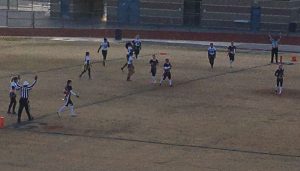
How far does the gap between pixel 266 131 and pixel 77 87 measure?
12.1 metres

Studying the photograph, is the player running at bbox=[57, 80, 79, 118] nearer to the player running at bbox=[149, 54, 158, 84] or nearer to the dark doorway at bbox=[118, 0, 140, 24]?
the player running at bbox=[149, 54, 158, 84]

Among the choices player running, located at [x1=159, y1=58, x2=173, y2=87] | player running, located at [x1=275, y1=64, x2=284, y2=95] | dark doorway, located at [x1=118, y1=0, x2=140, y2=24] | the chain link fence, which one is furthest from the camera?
dark doorway, located at [x1=118, y1=0, x2=140, y2=24]

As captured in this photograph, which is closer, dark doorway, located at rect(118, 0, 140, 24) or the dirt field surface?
the dirt field surface

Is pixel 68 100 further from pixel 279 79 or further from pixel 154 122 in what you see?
pixel 279 79

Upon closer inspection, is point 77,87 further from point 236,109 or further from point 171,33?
point 171,33

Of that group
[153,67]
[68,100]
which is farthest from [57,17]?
[68,100]

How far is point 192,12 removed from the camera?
255 feet

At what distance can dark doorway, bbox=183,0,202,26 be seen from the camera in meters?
77.6

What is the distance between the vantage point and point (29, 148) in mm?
21969

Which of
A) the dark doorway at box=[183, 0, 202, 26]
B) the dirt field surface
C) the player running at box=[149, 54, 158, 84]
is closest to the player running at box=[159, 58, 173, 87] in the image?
the player running at box=[149, 54, 158, 84]

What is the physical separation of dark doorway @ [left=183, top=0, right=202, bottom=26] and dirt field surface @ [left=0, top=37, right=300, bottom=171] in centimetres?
3295

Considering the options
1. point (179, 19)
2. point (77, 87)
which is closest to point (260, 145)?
point (77, 87)

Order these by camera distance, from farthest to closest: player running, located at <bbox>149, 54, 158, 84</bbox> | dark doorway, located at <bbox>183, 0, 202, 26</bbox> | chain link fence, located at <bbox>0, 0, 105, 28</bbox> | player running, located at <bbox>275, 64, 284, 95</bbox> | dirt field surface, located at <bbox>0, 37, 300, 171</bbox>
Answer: dark doorway, located at <bbox>183, 0, 202, 26</bbox> < chain link fence, located at <bbox>0, 0, 105, 28</bbox> < player running, located at <bbox>149, 54, 158, 84</bbox> < player running, located at <bbox>275, 64, 284, 95</bbox> < dirt field surface, located at <bbox>0, 37, 300, 171</bbox>

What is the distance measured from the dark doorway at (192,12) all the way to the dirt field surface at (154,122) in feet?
108
